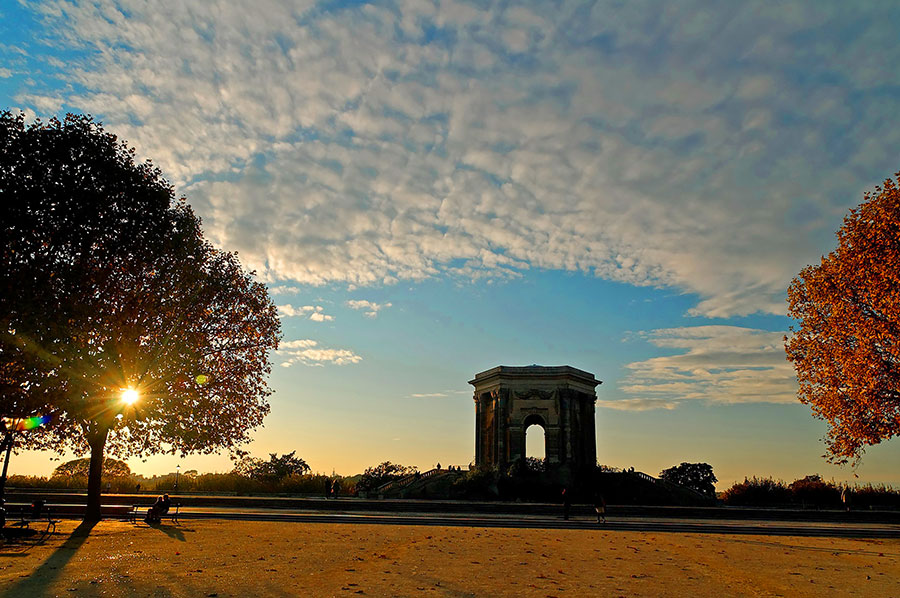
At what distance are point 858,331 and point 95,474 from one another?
29068mm

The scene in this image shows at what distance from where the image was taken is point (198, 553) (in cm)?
1602

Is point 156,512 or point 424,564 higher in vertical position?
point 156,512

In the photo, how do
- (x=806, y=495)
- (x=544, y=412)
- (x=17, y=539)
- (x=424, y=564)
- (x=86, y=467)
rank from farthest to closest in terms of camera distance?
1. (x=86, y=467)
2. (x=544, y=412)
3. (x=806, y=495)
4. (x=17, y=539)
5. (x=424, y=564)

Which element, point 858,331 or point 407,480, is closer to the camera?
point 858,331

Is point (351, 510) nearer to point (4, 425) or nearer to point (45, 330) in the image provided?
point (4, 425)

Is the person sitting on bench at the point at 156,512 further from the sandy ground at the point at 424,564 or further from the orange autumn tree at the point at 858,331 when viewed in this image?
the orange autumn tree at the point at 858,331

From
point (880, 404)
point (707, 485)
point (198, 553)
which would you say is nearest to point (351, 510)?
point (198, 553)

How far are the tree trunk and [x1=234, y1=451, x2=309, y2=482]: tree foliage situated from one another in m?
27.2

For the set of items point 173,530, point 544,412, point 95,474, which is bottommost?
point 173,530

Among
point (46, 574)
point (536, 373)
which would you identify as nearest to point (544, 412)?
point (536, 373)

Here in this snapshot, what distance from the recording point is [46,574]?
12.5m

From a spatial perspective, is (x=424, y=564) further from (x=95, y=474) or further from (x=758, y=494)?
Answer: (x=758, y=494)

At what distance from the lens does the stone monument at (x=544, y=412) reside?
5391 centimetres

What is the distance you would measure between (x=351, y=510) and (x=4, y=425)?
55.0 feet
